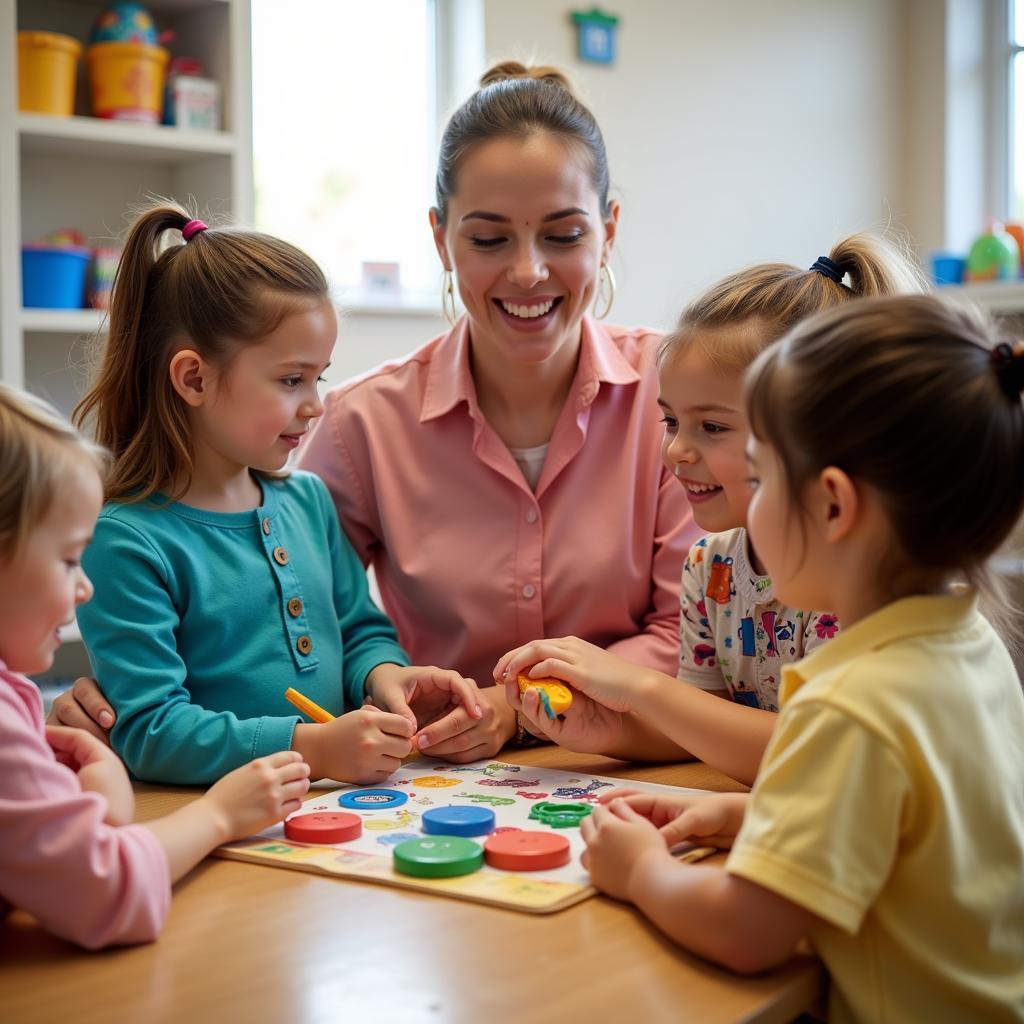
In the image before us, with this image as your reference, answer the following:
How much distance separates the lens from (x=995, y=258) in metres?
3.98

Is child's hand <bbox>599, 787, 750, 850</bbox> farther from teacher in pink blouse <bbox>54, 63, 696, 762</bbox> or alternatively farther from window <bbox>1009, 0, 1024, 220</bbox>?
window <bbox>1009, 0, 1024, 220</bbox>

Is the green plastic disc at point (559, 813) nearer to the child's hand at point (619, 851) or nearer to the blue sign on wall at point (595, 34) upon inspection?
the child's hand at point (619, 851)

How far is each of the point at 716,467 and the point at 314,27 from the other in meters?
2.42

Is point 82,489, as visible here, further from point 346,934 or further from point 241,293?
point 241,293

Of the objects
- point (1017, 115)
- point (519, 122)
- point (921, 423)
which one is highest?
point (1017, 115)

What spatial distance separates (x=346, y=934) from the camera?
0.89 metres

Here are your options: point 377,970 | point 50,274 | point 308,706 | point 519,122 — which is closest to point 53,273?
point 50,274

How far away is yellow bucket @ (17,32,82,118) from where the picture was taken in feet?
8.30

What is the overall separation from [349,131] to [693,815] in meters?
2.73

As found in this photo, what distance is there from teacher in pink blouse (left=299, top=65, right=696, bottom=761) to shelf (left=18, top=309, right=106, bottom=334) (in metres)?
0.98

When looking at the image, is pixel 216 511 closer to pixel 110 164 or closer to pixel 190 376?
pixel 190 376

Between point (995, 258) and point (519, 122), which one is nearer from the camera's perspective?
point (519, 122)

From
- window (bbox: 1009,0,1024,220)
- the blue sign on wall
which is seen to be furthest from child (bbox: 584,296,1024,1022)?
window (bbox: 1009,0,1024,220)

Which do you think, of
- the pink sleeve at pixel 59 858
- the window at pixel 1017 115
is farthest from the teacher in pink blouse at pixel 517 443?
the window at pixel 1017 115
